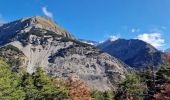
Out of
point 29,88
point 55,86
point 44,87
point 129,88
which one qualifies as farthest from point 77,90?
point 129,88

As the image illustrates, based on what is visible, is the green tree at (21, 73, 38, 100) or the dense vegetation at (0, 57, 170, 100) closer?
the dense vegetation at (0, 57, 170, 100)

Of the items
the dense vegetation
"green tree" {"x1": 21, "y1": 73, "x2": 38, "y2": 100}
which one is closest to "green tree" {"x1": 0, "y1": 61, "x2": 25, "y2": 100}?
the dense vegetation

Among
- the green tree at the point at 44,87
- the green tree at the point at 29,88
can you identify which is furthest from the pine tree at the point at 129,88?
the green tree at the point at 29,88

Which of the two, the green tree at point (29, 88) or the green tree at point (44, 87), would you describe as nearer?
the green tree at point (29, 88)

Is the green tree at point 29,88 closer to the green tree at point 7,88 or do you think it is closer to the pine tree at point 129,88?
the green tree at point 7,88

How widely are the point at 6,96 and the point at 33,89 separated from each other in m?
6.73

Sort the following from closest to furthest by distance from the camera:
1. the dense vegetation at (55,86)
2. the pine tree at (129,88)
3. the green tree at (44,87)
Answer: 1. the dense vegetation at (55,86)
2. the green tree at (44,87)
3. the pine tree at (129,88)

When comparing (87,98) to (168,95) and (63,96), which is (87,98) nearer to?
(63,96)

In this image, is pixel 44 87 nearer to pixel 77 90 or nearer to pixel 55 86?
pixel 55 86

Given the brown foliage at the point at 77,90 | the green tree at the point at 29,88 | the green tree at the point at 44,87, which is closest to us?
the green tree at the point at 29,88

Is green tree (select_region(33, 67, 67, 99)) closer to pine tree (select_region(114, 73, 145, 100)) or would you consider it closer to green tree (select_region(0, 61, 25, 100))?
green tree (select_region(0, 61, 25, 100))

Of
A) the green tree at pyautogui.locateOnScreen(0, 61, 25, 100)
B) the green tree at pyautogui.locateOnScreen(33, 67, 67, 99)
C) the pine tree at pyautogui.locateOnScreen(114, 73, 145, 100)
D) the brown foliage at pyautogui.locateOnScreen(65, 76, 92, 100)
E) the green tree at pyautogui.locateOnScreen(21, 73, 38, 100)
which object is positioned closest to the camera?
the green tree at pyautogui.locateOnScreen(0, 61, 25, 100)

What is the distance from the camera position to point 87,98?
67062mm

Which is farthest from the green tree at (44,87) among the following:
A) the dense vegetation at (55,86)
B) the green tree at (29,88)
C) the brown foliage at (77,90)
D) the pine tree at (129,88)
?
the pine tree at (129,88)
